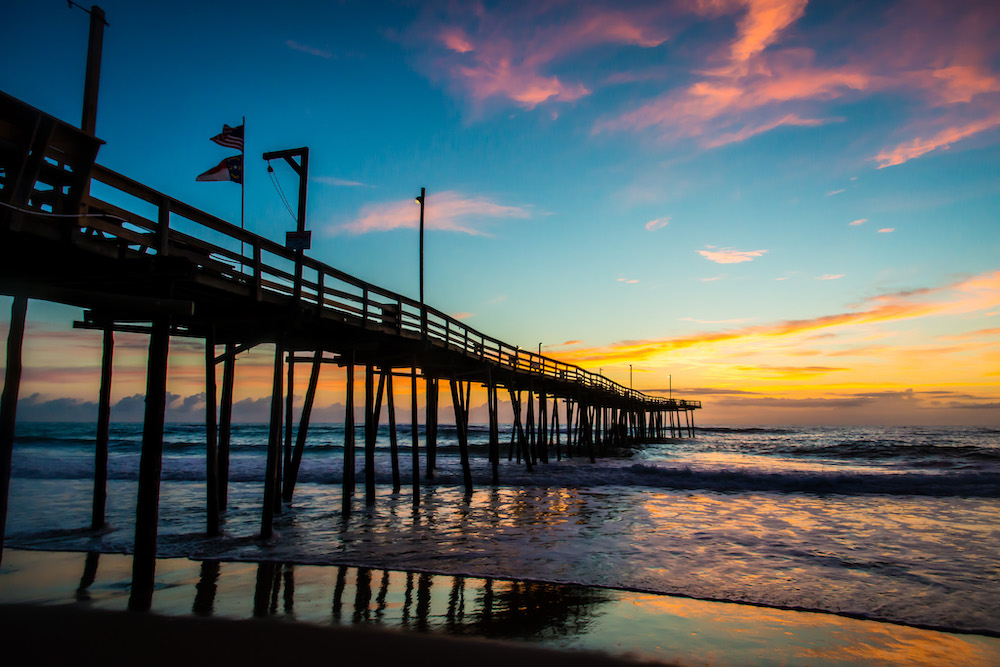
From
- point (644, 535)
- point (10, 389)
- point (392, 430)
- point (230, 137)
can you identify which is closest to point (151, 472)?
point (10, 389)

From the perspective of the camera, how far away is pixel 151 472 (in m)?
6.99

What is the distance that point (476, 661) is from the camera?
16.6ft

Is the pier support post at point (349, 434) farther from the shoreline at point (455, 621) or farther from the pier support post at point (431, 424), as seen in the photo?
the pier support post at point (431, 424)

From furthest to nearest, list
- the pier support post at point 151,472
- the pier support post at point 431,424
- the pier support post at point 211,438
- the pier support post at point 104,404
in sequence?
the pier support post at point 431,424 → the pier support post at point 104,404 → the pier support post at point 211,438 → the pier support post at point 151,472

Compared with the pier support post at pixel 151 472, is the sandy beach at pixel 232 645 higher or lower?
lower

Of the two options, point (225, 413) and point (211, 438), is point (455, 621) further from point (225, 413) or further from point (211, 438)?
point (225, 413)

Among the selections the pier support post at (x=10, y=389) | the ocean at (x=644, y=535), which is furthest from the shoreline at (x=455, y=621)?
the pier support post at (x=10, y=389)

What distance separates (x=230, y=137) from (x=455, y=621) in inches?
416

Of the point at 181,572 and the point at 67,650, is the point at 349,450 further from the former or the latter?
the point at 67,650

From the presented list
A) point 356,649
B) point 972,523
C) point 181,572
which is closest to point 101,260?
point 181,572

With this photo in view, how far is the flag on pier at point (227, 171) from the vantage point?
1111cm

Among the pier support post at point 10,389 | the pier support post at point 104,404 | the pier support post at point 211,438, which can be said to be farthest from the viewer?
the pier support post at point 104,404

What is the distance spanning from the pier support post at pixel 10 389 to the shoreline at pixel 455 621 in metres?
1.54

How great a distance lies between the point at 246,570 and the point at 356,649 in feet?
12.5
